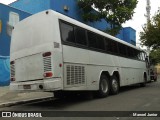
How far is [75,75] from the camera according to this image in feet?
36.1

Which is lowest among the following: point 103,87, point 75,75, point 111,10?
point 103,87

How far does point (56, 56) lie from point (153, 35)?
15452mm

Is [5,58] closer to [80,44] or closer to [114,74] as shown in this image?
[114,74]

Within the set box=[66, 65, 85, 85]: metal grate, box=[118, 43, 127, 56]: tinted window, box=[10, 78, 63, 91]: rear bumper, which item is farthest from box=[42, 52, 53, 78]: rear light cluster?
box=[118, 43, 127, 56]: tinted window

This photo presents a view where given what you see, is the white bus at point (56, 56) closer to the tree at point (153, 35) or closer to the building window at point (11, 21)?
the building window at point (11, 21)

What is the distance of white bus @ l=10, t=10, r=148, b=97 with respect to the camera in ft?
33.5

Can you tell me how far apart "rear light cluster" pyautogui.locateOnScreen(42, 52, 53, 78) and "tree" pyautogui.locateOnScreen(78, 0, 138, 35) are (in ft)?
55.2

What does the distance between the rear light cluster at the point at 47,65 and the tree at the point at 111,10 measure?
1683 centimetres

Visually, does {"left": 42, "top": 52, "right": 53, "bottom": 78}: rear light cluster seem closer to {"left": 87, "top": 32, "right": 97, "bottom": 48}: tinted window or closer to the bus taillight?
the bus taillight

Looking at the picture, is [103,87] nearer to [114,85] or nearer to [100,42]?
[114,85]

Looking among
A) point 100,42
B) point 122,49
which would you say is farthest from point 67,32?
point 122,49

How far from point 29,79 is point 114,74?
5.69 m

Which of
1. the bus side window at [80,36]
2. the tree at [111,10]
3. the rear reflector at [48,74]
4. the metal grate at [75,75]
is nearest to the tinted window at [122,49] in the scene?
the bus side window at [80,36]

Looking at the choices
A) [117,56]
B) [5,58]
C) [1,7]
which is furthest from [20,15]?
[117,56]
